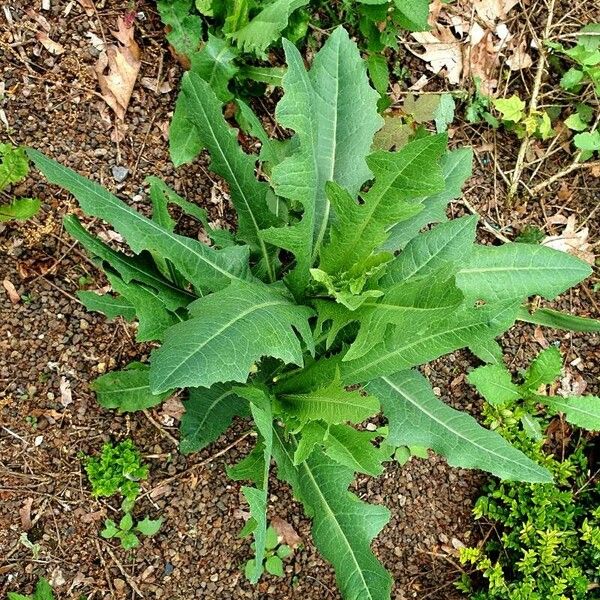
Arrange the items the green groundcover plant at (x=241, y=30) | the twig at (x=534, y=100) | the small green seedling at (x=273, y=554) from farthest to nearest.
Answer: the twig at (x=534, y=100), the small green seedling at (x=273, y=554), the green groundcover plant at (x=241, y=30)

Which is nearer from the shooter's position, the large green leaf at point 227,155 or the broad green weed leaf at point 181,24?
the large green leaf at point 227,155

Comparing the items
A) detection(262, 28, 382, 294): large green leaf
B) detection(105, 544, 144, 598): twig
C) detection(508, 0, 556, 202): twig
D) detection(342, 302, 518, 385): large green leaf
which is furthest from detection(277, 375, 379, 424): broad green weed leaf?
detection(508, 0, 556, 202): twig

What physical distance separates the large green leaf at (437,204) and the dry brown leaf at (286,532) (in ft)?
4.26

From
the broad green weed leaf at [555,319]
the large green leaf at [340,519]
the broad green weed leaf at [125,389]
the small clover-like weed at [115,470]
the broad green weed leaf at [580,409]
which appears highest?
the broad green weed leaf at [125,389]

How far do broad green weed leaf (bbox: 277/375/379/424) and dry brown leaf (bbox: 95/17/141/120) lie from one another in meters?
1.43

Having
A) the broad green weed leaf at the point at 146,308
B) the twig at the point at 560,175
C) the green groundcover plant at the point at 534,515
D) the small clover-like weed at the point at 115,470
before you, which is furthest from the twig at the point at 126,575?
the twig at the point at 560,175

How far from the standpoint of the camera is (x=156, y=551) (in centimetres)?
289

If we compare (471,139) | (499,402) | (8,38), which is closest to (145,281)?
(8,38)

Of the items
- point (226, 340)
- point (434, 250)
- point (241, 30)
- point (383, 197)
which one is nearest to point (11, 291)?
point (226, 340)

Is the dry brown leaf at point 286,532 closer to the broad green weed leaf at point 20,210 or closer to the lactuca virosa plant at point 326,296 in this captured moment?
the lactuca virosa plant at point 326,296

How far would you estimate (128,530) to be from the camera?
2832 millimetres

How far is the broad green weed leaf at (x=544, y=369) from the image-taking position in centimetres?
322

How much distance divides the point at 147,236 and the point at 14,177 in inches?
29.4

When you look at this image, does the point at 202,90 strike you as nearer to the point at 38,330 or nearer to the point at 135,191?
the point at 135,191
